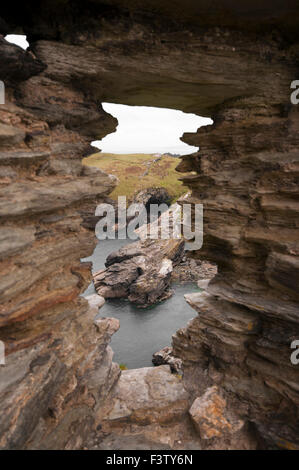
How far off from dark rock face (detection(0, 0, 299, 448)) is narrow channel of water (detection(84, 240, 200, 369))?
17.1m

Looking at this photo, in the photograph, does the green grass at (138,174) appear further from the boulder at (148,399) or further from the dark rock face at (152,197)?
the boulder at (148,399)

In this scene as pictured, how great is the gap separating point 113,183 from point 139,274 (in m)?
34.7

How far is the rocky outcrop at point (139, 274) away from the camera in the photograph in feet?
151

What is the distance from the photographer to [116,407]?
16.9 m

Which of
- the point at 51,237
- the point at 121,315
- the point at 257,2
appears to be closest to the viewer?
the point at 257,2

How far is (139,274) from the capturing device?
1917 inches

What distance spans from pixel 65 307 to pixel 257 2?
686 inches

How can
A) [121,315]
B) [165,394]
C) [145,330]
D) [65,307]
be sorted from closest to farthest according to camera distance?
1. [65,307]
2. [165,394]
3. [145,330]
4. [121,315]

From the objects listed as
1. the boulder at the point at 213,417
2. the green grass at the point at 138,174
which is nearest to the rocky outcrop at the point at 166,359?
the boulder at the point at 213,417

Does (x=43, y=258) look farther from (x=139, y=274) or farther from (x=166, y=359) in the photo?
(x=139, y=274)

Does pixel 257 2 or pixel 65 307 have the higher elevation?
pixel 257 2

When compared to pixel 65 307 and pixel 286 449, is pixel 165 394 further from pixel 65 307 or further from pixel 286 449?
pixel 65 307

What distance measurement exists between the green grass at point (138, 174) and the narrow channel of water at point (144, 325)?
4550 cm
